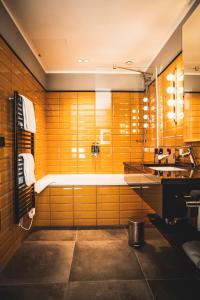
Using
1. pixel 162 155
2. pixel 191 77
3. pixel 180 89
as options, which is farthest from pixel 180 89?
pixel 162 155

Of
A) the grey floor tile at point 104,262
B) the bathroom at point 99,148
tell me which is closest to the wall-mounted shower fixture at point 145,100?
the bathroom at point 99,148

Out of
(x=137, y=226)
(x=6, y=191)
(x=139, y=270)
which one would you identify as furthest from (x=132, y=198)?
(x=6, y=191)

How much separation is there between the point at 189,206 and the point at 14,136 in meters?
1.67

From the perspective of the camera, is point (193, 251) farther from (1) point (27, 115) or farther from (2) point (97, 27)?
(2) point (97, 27)

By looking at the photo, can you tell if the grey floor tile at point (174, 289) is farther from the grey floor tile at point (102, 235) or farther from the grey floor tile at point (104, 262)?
the grey floor tile at point (102, 235)

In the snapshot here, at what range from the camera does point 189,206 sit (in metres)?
1.23

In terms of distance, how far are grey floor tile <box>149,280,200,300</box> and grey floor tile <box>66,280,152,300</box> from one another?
7 centimetres

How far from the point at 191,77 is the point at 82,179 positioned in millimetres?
1988

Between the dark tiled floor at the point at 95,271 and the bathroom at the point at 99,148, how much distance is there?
1 cm

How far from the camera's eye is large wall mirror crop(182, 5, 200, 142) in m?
1.98

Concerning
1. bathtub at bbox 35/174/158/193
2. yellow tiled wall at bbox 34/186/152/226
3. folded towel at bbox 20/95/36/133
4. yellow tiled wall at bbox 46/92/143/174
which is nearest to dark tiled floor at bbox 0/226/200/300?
yellow tiled wall at bbox 34/186/152/226

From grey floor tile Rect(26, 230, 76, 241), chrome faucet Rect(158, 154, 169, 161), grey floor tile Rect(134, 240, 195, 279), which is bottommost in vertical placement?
grey floor tile Rect(26, 230, 76, 241)

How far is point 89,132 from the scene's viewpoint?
3.49m

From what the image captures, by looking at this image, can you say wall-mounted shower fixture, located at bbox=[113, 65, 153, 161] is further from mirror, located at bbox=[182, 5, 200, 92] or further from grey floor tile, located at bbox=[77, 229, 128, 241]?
grey floor tile, located at bbox=[77, 229, 128, 241]
